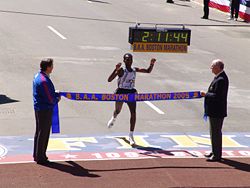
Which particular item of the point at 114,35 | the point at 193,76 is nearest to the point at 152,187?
the point at 193,76

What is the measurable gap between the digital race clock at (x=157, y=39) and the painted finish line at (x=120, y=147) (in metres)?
2.03

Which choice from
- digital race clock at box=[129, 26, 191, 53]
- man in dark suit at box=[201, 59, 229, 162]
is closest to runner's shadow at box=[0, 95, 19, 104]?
digital race clock at box=[129, 26, 191, 53]

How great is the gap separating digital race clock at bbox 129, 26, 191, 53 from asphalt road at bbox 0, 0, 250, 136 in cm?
193

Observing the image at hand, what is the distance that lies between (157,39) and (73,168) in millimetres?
4455

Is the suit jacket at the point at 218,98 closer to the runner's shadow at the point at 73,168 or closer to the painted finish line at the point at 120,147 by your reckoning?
the painted finish line at the point at 120,147

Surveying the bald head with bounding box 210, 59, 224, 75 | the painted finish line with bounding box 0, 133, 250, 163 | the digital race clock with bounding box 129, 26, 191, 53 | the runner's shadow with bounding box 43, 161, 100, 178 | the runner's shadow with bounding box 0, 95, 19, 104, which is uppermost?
the digital race clock with bounding box 129, 26, 191, 53

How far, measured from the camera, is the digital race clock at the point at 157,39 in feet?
49.4

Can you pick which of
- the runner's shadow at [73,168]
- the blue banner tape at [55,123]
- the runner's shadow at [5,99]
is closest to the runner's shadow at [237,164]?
the runner's shadow at [73,168]

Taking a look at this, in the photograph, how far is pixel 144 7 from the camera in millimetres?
38281

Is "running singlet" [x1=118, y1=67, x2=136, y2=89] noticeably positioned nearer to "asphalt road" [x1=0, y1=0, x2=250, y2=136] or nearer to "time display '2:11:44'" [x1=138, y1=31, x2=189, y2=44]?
"time display '2:11:44'" [x1=138, y1=31, x2=189, y2=44]

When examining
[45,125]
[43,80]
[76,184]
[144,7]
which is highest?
[144,7]

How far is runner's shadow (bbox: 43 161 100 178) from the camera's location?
38.7 feet

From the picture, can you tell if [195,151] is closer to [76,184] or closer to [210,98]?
[210,98]

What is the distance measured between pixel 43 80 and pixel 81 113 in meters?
4.61
